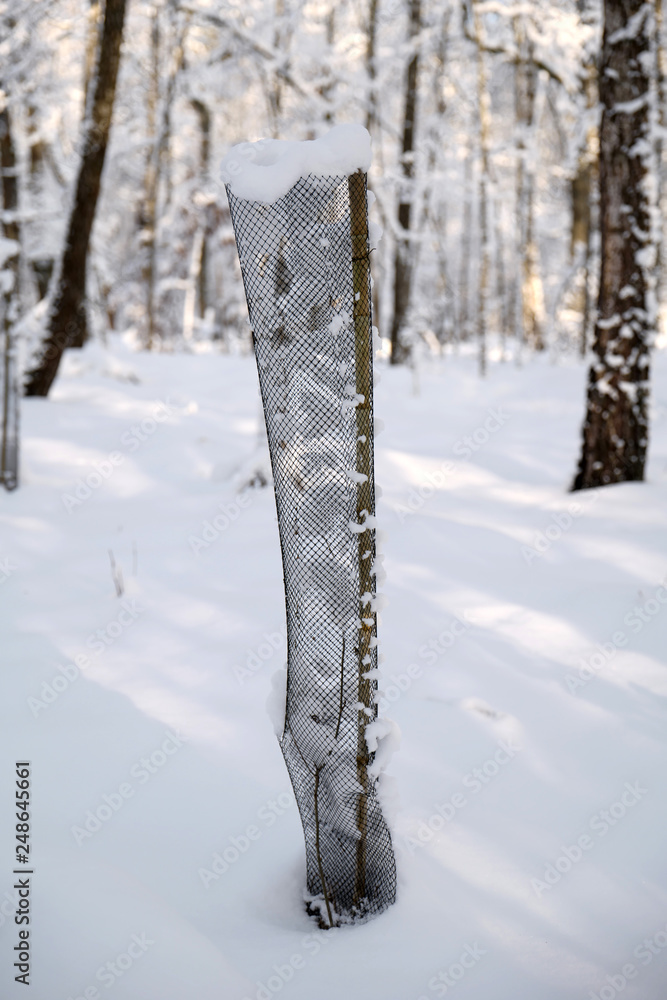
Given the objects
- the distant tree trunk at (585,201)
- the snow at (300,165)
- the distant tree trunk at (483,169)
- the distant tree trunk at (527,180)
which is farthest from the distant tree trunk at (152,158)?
the snow at (300,165)

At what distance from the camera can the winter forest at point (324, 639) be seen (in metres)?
1.77

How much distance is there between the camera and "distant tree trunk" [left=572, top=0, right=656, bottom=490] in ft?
14.9

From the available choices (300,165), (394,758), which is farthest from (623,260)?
(300,165)

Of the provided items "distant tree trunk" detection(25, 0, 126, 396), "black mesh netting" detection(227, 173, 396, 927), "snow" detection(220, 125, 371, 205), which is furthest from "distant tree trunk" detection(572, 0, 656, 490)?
"distant tree trunk" detection(25, 0, 126, 396)

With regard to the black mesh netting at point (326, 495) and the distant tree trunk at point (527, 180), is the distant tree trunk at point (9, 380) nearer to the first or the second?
the black mesh netting at point (326, 495)

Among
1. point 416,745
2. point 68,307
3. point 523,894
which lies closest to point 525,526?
point 416,745

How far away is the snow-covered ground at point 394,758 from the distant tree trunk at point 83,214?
2312 mm

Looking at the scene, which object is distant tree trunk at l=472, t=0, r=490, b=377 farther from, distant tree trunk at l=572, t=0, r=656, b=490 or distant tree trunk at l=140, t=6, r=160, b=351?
distant tree trunk at l=140, t=6, r=160, b=351

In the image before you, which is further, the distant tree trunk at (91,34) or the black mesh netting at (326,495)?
the distant tree trunk at (91,34)

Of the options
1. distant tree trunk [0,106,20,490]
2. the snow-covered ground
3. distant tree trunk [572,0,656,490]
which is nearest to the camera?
the snow-covered ground

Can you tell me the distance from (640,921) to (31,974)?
1711mm

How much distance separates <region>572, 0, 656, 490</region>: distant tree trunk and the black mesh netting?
357 centimetres

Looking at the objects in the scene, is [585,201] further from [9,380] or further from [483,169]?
[9,380]

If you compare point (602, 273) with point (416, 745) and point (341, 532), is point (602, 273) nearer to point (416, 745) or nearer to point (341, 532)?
point (416, 745)
